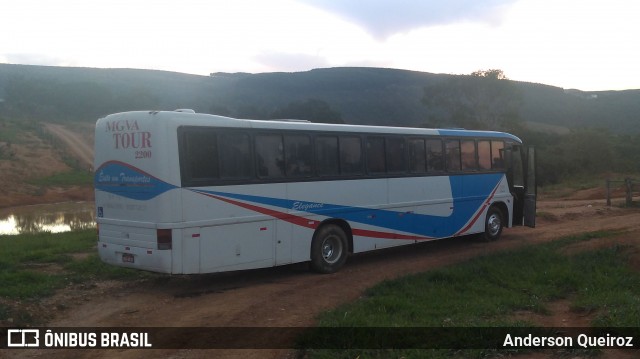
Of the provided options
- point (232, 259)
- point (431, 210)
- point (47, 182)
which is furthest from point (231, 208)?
point (47, 182)

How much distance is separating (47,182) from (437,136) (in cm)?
3312

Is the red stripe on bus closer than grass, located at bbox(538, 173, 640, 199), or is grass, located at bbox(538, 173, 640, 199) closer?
the red stripe on bus

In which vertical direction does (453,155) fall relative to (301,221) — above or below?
above

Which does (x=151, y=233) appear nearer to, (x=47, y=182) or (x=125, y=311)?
(x=125, y=311)

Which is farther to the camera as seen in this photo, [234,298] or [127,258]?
[127,258]

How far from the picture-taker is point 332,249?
1212cm

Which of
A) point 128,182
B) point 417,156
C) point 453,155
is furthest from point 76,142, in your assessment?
point 128,182

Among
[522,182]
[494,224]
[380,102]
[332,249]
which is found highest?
[380,102]

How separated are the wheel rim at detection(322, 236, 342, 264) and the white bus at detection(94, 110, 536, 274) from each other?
0.02 metres

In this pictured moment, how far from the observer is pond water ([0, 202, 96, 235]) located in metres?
21.9

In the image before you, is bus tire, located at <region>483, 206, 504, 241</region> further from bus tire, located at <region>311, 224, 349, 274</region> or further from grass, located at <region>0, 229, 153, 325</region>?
grass, located at <region>0, 229, 153, 325</region>

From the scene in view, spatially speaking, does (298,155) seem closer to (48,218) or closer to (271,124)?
(271,124)

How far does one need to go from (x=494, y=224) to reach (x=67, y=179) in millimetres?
33301

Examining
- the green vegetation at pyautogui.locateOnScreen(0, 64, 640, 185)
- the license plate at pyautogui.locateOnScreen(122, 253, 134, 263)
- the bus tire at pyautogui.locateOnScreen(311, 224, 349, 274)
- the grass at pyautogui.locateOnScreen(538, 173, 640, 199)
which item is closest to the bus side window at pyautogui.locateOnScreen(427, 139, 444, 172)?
the bus tire at pyautogui.locateOnScreen(311, 224, 349, 274)
